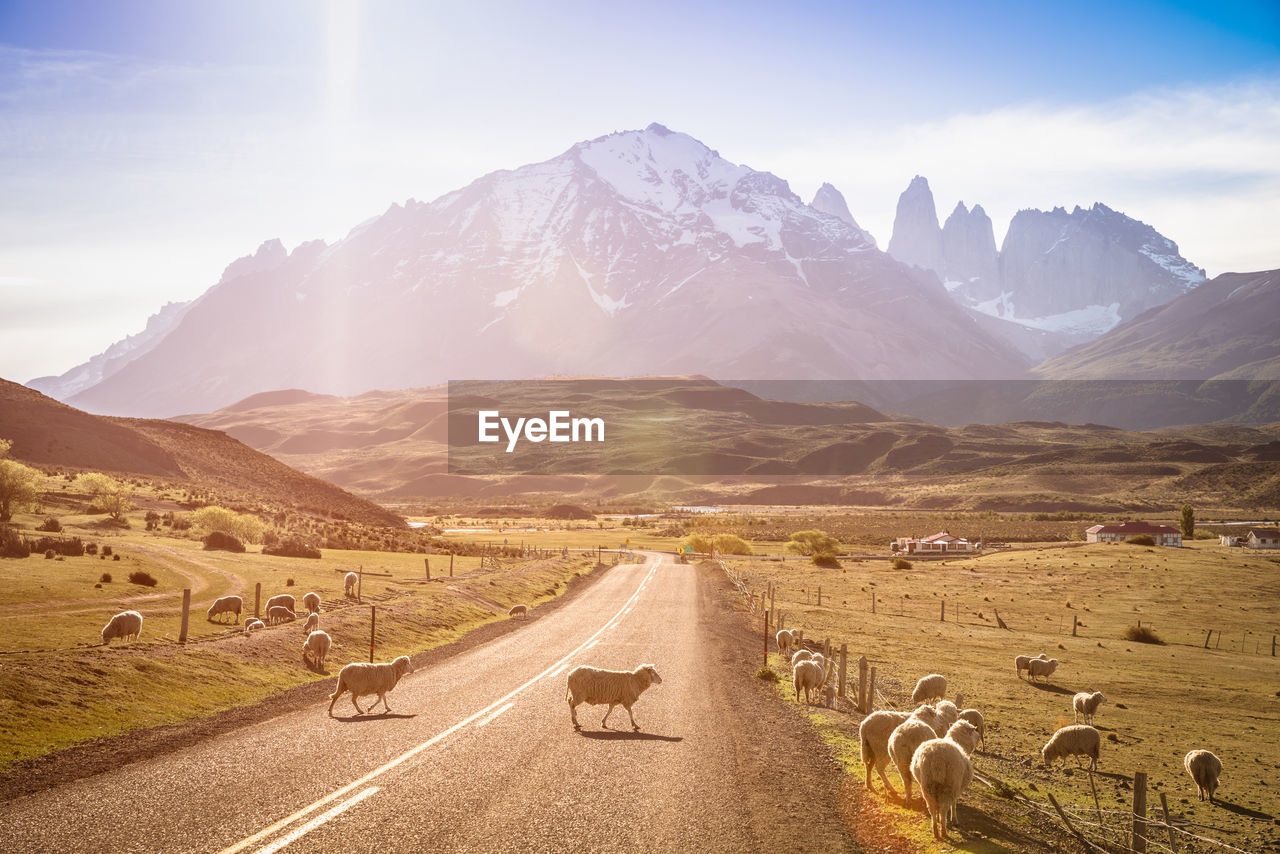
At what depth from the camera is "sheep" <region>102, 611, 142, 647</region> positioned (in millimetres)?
25500

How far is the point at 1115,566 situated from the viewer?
7638cm

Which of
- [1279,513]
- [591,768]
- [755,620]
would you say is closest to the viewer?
[591,768]

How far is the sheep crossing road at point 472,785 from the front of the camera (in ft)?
38.7

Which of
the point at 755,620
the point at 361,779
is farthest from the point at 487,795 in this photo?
the point at 755,620

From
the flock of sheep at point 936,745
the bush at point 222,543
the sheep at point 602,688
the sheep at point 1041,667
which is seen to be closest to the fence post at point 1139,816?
the flock of sheep at point 936,745

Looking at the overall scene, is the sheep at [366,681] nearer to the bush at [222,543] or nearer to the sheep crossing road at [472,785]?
the sheep crossing road at [472,785]

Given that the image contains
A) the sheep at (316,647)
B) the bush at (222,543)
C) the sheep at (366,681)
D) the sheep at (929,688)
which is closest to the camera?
the sheep at (366,681)

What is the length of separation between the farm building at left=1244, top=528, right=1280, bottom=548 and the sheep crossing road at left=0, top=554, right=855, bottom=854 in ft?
320

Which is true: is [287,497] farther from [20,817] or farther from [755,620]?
[20,817]

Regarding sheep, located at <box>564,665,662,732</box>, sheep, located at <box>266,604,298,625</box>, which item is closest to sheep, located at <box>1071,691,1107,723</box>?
sheep, located at <box>564,665,662,732</box>

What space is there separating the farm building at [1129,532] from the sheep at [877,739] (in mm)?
97748

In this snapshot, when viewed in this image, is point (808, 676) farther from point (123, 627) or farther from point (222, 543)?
point (222, 543)

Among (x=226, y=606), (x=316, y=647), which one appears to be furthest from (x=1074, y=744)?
(x=226, y=606)

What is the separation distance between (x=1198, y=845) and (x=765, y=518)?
152 m
